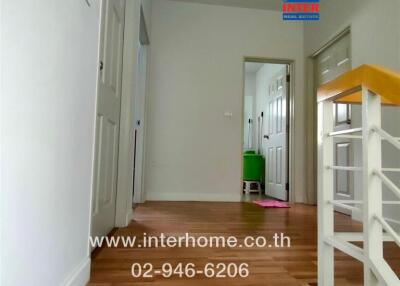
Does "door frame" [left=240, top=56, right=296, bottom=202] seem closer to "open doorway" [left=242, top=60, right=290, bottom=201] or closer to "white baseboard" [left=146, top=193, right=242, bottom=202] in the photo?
"open doorway" [left=242, top=60, right=290, bottom=201]

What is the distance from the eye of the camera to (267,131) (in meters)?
4.63

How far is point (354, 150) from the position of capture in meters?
2.61

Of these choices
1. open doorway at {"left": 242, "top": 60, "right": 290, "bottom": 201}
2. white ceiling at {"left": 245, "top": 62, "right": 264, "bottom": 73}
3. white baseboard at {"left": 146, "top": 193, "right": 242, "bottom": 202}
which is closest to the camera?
white baseboard at {"left": 146, "top": 193, "right": 242, "bottom": 202}

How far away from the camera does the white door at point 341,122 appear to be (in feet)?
9.13

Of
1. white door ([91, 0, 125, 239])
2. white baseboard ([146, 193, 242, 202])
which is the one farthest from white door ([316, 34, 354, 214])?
white door ([91, 0, 125, 239])

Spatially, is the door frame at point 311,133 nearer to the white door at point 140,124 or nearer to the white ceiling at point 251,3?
the white ceiling at point 251,3

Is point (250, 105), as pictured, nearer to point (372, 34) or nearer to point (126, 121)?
point (372, 34)

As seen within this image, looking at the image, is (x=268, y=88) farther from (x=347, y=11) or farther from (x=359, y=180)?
(x=359, y=180)

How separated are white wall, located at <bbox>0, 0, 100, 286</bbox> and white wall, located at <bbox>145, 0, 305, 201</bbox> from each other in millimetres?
2462

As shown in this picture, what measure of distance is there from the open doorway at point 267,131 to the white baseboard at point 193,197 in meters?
0.56

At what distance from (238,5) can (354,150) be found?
2.36m

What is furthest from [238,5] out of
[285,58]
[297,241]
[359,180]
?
[297,241]

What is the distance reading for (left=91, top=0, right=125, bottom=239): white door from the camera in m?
1.47

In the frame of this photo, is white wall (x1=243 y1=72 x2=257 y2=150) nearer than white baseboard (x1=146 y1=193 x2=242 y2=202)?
No
